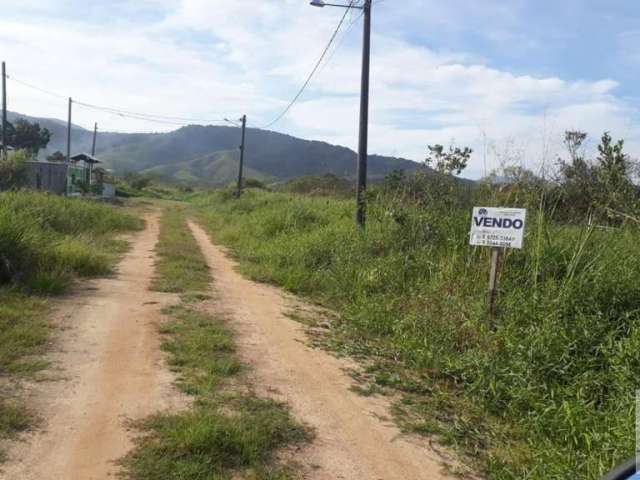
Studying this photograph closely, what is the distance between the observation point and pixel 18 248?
7.21m

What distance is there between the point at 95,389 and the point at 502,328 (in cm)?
340

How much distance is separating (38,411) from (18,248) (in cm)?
420

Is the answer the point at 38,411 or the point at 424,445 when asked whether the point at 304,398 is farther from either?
the point at 38,411

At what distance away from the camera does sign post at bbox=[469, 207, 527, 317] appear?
5.42 m

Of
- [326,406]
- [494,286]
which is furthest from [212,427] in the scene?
[494,286]

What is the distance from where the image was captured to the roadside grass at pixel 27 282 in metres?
3.96

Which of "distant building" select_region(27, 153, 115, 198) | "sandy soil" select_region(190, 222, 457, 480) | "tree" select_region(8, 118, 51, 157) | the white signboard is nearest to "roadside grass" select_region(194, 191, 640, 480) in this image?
"sandy soil" select_region(190, 222, 457, 480)

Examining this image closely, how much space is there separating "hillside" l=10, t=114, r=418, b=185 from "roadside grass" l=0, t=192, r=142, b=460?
84935 mm

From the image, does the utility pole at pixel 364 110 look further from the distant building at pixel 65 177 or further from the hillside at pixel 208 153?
the hillside at pixel 208 153

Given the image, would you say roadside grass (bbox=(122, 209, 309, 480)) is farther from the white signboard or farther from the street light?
the street light

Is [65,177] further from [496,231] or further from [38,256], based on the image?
[496,231]

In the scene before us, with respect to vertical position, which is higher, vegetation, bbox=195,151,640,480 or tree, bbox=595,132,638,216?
tree, bbox=595,132,638,216

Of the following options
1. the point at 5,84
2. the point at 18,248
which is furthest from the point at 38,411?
the point at 5,84

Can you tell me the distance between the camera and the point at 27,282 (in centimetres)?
685
